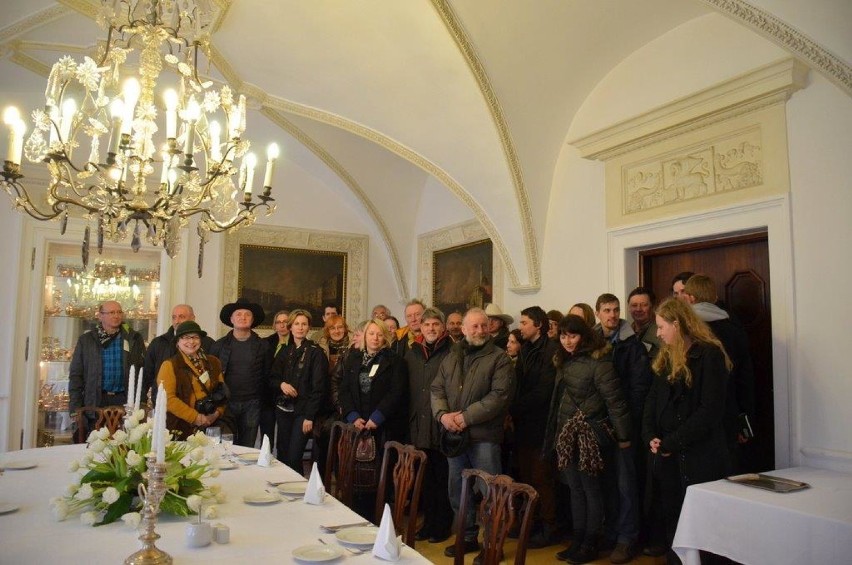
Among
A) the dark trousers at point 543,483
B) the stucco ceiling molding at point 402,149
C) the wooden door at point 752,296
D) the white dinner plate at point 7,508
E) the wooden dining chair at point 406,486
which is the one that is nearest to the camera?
the white dinner plate at point 7,508

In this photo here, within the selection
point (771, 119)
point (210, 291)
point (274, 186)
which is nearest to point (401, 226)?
point (274, 186)

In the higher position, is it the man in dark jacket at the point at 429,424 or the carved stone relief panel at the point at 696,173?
the carved stone relief panel at the point at 696,173

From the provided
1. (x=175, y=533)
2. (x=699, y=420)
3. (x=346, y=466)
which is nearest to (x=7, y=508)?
(x=175, y=533)

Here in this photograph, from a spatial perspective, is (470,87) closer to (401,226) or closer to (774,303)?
(774,303)

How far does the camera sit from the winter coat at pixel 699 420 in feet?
11.4

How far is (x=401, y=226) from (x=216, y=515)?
22.7 feet

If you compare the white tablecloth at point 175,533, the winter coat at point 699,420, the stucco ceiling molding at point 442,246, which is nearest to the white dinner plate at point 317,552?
the white tablecloth at point 175,533

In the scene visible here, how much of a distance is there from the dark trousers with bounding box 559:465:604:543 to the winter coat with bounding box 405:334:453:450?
99cm

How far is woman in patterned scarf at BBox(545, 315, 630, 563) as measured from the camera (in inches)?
160

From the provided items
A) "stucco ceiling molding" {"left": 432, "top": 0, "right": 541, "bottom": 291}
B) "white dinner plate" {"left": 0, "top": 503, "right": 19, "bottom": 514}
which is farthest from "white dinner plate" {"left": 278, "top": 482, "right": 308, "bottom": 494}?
"stucco ceiling molding" {"left": 432, "top": 0, "right": 541, "bottom": 291}

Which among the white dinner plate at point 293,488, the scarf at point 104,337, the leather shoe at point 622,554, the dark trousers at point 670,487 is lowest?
the leather shoe at point 622,554

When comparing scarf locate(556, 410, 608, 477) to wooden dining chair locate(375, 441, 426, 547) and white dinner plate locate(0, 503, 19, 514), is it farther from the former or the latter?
white dinner plate locate(0, 503, 19, 514)

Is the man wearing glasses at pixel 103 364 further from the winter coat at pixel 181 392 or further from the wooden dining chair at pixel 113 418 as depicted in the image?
the winter coat at pixel 181 392

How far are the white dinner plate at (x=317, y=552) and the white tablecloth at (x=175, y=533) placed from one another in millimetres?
26
